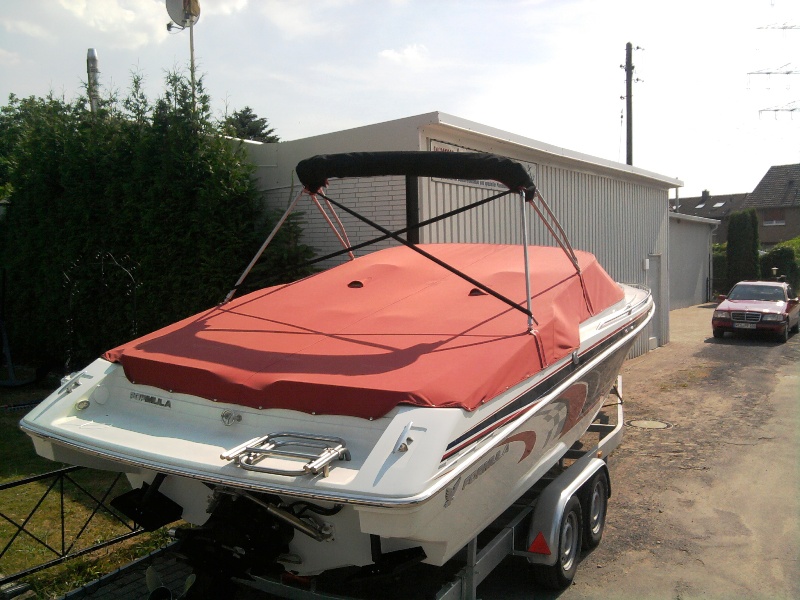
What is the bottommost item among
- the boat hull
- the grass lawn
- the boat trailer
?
the grass lawn

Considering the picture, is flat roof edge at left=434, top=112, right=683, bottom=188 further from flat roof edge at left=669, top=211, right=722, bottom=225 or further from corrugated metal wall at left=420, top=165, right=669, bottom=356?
flat roof edge at left=669, top=211, right=722, bottom=225

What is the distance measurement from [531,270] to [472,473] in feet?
7.30

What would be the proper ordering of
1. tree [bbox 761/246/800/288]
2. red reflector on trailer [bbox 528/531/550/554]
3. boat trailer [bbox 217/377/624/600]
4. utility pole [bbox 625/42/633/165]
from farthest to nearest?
tree [bbox 761/246/800/288], utility pole [bbox 625/42/633/165], red reflector on trailer [bbox 528/531/550/554], boat trailer [bbox 217/377/624/600]

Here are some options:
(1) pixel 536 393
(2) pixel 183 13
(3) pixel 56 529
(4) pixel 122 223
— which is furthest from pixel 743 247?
(3) pixel 56 529

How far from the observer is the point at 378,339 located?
13.3 feet

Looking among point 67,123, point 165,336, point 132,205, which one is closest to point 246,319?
point 165,336

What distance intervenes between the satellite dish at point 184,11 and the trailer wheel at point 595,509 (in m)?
8.32

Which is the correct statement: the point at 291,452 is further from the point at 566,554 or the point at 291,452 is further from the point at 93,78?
the point at 93,78

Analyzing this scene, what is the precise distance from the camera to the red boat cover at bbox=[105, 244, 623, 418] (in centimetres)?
336

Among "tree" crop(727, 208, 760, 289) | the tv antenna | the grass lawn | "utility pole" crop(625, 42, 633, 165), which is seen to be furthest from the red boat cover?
"tree" crop(727, 208, 760, 289)

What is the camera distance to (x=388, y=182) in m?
8.20

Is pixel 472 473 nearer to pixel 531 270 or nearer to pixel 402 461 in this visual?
pixel 402 461

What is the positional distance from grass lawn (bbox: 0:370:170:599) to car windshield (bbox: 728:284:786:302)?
16.2m

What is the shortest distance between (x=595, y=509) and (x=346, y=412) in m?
2.75
